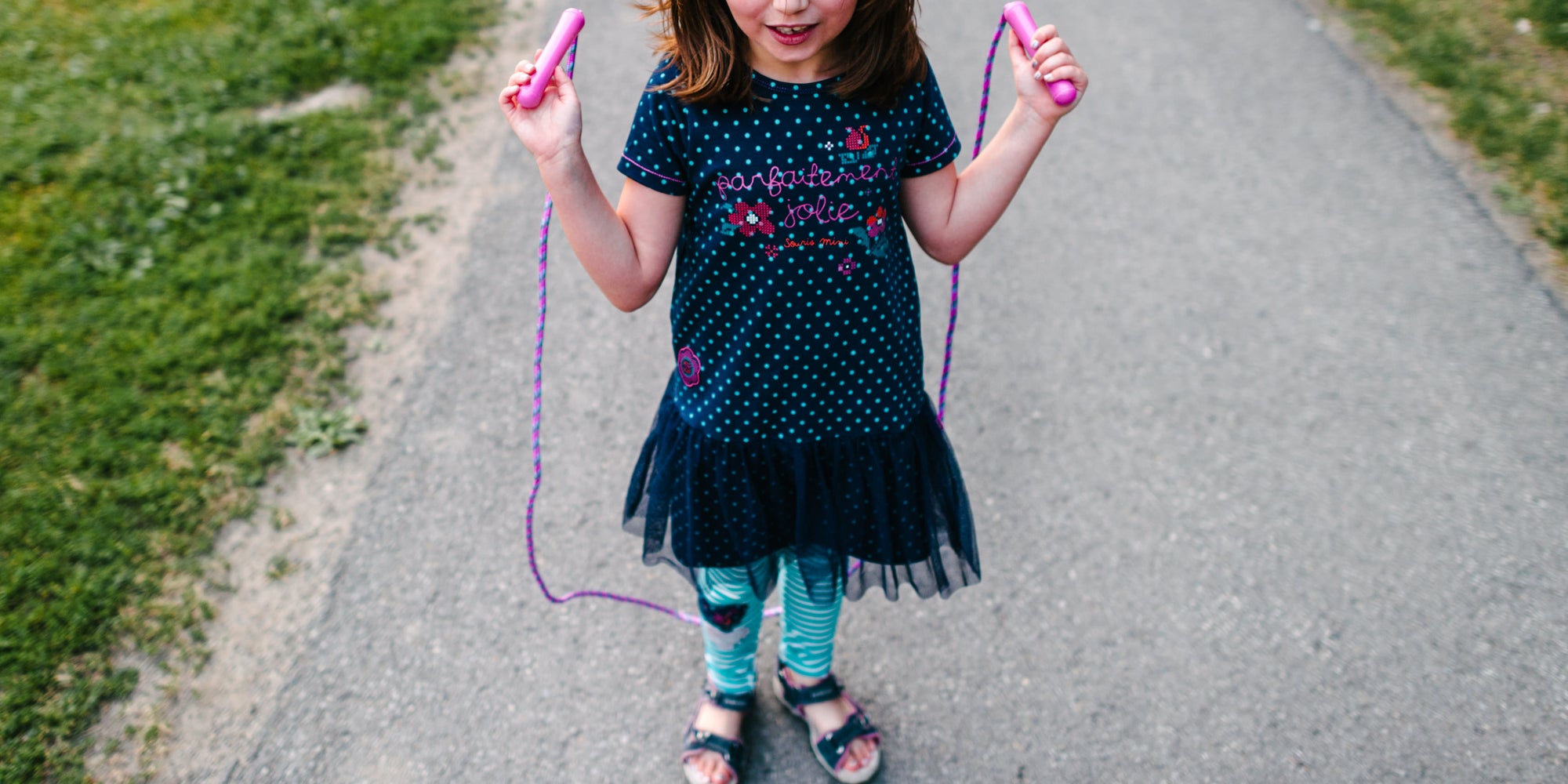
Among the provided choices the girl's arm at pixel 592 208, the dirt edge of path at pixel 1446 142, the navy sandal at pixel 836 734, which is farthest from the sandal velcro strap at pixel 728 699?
the dirt edge of path at pixel 1446 142

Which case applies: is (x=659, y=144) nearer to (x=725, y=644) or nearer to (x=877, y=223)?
(x=877, y=223)

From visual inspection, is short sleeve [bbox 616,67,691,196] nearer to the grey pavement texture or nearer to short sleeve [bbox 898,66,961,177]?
short sleeve [bbox 898,66,961,177]

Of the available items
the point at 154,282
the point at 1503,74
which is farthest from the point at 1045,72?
the point at 1503,74

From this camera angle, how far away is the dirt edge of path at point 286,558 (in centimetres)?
202

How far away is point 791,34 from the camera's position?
1.27 m

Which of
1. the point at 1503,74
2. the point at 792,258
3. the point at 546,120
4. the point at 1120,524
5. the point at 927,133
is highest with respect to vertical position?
the point at 546,120

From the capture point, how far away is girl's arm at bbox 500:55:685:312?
1.30m

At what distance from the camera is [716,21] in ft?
4.34

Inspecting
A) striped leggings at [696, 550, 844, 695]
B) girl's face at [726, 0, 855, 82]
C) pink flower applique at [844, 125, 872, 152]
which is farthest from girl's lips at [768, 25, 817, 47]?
striped leggings at [696, 550, 844, 695]

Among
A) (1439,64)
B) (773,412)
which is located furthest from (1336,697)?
(1439,64)

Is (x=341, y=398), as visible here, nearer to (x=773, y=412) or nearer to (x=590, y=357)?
(x=590, y=357)

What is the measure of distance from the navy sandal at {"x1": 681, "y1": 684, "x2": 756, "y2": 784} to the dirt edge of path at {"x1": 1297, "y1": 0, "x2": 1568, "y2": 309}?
285 cm

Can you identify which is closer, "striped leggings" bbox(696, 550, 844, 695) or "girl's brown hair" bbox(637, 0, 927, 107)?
"girl's brown hair" bbox(637, 0, 927, 107)

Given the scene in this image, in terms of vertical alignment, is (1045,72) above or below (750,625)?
above
